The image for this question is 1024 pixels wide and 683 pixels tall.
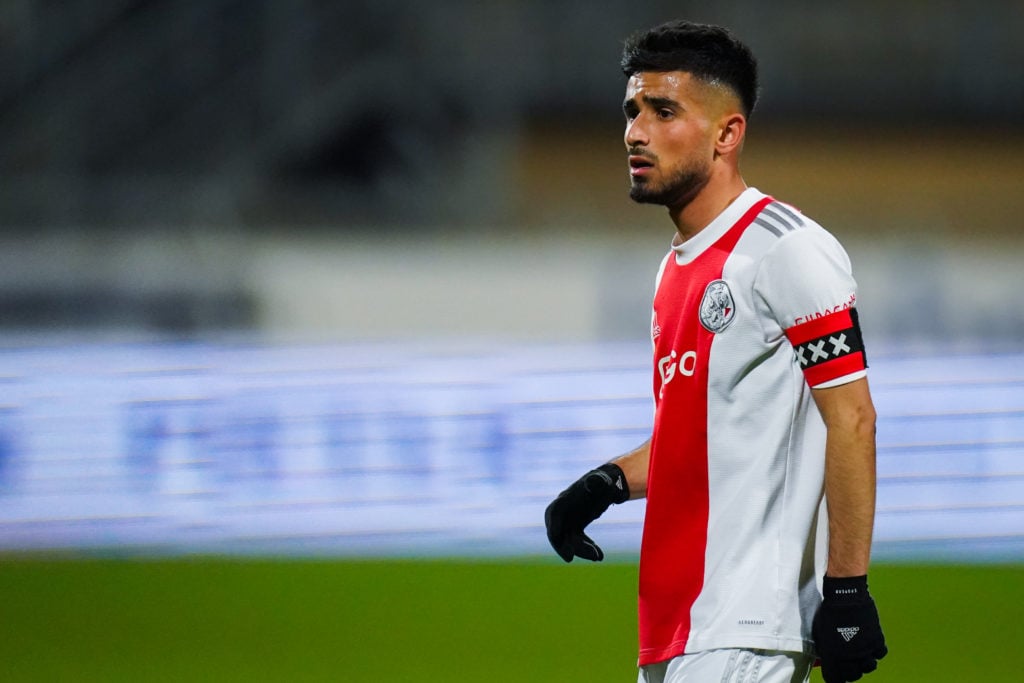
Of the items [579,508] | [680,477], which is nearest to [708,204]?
[680,477]

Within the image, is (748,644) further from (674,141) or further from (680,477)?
(674,141)

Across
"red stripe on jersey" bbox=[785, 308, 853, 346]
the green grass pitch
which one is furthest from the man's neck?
the green grass pitch

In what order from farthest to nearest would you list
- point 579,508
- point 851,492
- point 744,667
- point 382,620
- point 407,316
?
1. point 407,316
2. point 382,620
3. point 579,508
4. point 744,667
5. point 851,492

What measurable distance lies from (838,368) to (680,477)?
13.5 inches

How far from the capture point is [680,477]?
2.44 meters

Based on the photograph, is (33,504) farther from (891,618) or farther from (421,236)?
(891,618)

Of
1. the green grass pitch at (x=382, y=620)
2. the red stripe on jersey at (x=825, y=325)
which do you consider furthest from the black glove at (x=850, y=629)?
the green grass pitch at (x=382, y=620)

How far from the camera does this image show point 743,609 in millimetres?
2355

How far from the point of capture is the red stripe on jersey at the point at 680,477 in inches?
95.0

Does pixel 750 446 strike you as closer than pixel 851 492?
No

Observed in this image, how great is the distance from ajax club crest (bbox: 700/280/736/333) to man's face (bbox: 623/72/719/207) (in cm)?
19

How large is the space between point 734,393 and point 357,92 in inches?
363

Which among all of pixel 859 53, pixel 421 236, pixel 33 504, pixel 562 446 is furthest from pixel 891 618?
pixel 859 53

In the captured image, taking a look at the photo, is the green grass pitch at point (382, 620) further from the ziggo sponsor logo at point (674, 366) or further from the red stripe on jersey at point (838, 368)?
the red stripe on jersey at point (838, 368)
